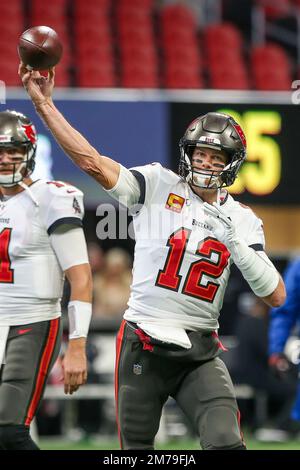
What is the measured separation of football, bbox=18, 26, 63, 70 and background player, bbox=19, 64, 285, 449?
2.0 inches

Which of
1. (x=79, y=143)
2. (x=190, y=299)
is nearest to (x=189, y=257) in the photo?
(x=190, y=299)

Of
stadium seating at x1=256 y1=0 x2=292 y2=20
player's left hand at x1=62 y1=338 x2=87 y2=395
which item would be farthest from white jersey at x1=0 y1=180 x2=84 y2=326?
stadium seating at x1=256 y1=0 x2=292 y2=20

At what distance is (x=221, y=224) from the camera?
14.3 ft

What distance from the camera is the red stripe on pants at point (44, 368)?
470 cm

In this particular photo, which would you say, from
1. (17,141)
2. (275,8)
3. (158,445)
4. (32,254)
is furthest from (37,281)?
(275,8)

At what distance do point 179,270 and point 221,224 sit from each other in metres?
0.27

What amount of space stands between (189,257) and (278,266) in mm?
8435

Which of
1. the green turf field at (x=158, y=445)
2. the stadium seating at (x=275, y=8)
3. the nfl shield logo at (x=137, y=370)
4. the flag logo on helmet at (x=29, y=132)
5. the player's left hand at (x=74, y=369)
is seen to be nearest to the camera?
the nfl shield logo at (x=137, y=370)

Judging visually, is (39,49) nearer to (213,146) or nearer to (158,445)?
(213,146)

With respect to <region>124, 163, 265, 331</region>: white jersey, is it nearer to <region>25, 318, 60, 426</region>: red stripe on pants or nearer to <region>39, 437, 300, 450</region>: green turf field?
<region>25, 318, 60, 426</region>: red stripe on pants

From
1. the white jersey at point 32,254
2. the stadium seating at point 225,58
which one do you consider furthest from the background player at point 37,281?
the stadium seating at point 225,58

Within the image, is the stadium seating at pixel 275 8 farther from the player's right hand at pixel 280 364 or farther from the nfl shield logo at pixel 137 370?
the nfl shield logo at pixel 137 370

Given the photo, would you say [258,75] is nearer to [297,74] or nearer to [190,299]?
[297,74]
